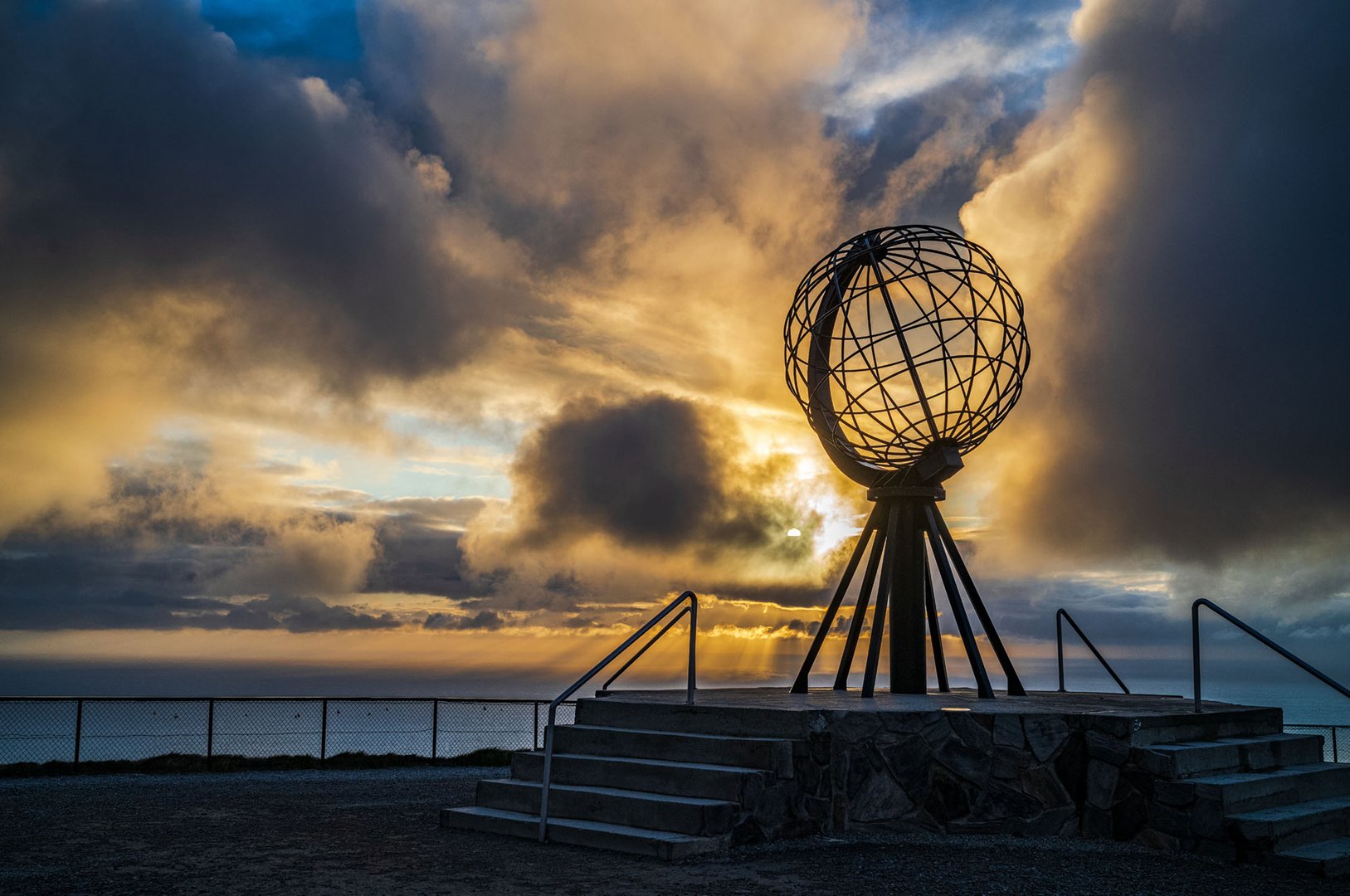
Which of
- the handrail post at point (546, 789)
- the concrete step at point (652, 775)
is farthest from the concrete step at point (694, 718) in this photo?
the handrail post at point (546, 789)

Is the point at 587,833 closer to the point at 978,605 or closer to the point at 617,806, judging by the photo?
the point at 617,806

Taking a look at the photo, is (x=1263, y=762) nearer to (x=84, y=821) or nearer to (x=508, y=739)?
(x=84, y=821)

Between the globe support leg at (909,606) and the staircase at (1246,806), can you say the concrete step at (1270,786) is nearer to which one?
the staircase at (1246,806)

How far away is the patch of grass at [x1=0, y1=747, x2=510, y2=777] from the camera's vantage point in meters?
14.0

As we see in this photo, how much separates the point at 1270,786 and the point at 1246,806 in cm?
55

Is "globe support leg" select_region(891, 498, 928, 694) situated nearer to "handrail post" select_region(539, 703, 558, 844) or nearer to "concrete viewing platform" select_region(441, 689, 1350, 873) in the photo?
"concrete viewing platform" select_region(441, 689, 1350, 873)

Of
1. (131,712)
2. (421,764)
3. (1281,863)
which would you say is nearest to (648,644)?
(1281,863)

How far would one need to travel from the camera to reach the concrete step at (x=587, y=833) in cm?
792

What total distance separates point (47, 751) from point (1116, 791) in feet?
291

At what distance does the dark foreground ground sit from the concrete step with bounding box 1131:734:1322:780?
740 millimetres

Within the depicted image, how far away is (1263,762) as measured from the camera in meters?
9.73

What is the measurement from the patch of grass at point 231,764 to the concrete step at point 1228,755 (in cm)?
919

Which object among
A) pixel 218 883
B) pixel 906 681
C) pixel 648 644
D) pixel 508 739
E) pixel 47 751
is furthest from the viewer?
pixel 47 751

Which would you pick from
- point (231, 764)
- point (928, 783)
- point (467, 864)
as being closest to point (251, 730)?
point (231, 764)
